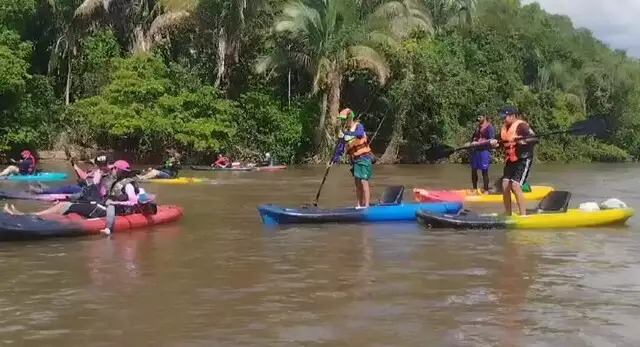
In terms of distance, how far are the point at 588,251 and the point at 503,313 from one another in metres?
3.19

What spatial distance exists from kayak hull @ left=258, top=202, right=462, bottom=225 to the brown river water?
188 millimetres

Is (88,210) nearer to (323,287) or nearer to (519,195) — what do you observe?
(323,287)

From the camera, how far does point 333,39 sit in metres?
29.5

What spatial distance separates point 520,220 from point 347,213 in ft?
7.02

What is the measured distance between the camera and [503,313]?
5711mm

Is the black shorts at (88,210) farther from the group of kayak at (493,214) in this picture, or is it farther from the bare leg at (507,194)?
the bare leg at (507,194)

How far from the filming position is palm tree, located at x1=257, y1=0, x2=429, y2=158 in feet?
95.3

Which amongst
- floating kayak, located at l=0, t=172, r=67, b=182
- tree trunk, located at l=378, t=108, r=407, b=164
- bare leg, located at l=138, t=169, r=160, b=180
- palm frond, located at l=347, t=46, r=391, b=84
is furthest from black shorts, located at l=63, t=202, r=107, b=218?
tree trunk, located at l=378, t=108, r=407, b=164

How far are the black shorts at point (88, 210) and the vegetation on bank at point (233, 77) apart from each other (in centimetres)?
1891

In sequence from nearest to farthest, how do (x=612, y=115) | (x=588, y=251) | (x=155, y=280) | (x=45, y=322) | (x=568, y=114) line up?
(x=45, y=322) → (x=155, y=280) → (x=588, y=251) → (x=568, y=114) → (x=612, y=115)

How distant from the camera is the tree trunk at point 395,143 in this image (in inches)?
1286

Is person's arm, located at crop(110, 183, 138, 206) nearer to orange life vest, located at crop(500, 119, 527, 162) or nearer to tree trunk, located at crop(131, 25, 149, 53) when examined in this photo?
orange life vest, located at crop(500, 119, 527, 162)

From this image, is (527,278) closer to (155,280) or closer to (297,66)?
(155,280)

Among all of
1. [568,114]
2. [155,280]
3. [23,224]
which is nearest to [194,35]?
[568,114]
